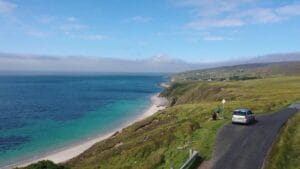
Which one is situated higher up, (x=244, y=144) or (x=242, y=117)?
(x=242, y=117)

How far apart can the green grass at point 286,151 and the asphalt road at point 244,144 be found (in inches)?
25.5

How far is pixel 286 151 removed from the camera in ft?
83.9

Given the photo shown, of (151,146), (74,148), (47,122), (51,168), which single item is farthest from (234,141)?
(47,122)

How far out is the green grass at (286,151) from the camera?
22.8 m

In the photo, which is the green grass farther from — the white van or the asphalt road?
the white van

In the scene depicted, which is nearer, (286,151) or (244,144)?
(286,151)

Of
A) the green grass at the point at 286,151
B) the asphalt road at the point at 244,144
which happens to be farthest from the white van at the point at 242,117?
the green grass at the point at 286,151

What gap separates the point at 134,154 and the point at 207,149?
8177 millimetres

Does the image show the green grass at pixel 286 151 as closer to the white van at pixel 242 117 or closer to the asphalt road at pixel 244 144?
the asphalt road at pixel 244 144

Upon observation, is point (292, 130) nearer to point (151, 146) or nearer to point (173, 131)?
point (173, 131)

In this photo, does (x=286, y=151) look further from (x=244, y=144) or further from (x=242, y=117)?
(x=242, y=117)

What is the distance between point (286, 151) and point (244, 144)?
11.8 ft

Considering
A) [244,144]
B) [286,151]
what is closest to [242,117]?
[244,144]

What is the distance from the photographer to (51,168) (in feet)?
82.3
